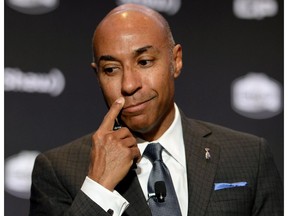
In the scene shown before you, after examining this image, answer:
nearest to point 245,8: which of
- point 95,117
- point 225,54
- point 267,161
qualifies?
point 225,54

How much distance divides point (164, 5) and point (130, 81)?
128cm

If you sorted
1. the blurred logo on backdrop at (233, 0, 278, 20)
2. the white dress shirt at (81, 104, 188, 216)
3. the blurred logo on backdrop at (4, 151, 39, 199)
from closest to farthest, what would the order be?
the white dress shirt at (81, 104, 188, 216)
the blurred logo on backdrop at (4, 151, 39, 199)
the blurred logo on backdrop at (233, 0, 278, 20)

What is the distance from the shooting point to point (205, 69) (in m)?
3.53

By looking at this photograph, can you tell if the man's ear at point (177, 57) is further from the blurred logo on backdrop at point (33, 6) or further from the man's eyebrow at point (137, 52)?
the blurred logo on backdrop at point (33, 6)

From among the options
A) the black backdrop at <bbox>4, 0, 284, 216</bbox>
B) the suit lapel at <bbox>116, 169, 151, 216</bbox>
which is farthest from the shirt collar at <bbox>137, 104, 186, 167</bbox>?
the black backdrop at <bbox>4, 0, 284, 216</bbox>

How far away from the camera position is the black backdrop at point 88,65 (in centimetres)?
323

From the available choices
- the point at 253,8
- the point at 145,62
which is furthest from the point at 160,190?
the point at 253,8

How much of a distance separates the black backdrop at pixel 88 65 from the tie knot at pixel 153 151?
2.99 feet

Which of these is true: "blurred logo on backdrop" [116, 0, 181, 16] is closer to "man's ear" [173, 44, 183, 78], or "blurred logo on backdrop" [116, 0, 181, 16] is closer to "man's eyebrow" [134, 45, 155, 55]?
"man's ear" [173, 44, 183, 78]

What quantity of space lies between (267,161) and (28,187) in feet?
3.78

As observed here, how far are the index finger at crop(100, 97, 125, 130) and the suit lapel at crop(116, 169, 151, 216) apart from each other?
182mm

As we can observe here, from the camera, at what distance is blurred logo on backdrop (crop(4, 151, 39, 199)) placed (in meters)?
3.15

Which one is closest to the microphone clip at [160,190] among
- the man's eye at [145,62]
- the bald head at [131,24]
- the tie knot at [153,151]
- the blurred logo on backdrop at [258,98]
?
the tie knot at [153,151]

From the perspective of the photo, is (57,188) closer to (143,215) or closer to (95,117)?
(143,215)
